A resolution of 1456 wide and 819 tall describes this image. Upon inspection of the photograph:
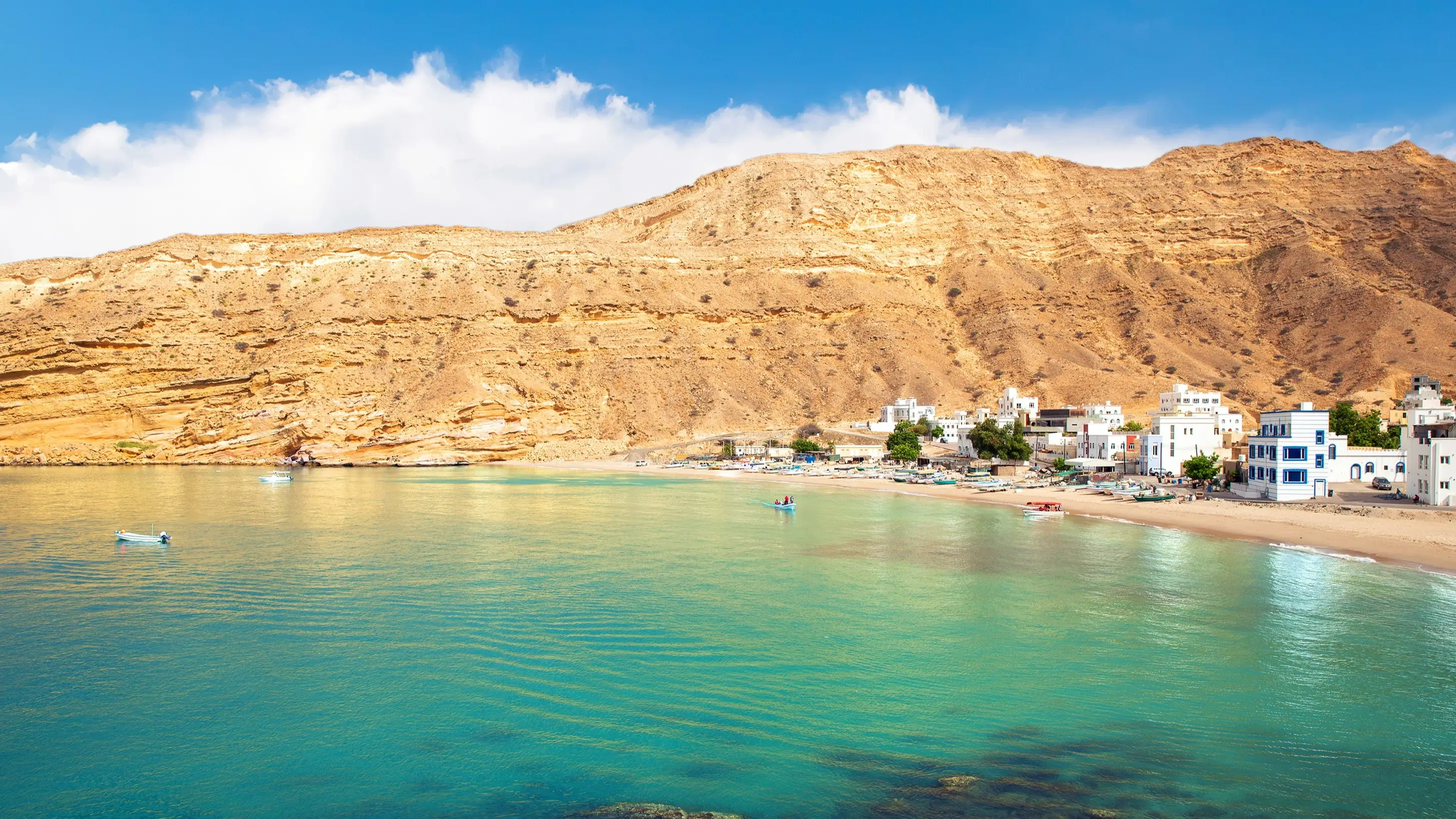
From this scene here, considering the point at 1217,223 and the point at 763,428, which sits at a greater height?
the point at 1217,223

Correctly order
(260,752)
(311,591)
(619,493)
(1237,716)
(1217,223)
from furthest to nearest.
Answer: (1217,223)
(619,493)
(311,591)
(1237,716)
(260,752)

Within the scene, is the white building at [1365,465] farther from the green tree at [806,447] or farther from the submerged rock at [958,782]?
the submerged rock at [958,782]

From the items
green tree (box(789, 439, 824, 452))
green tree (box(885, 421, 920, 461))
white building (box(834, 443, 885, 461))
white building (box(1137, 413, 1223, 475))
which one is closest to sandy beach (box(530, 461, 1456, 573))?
white building (box(1137, 413, 1223, 475))

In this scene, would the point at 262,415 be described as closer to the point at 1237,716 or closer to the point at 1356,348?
the point at 1237,716

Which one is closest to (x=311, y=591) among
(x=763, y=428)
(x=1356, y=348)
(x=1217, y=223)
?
(x=763, y=428)

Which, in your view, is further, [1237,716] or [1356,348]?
[1356,348]

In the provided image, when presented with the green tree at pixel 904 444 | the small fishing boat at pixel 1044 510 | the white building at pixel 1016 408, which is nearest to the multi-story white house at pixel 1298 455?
the small fishing boat at pixel 1044 510

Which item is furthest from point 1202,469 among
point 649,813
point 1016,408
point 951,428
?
point 649,813
